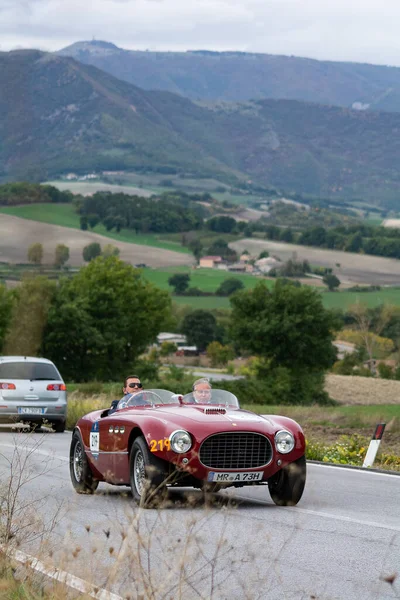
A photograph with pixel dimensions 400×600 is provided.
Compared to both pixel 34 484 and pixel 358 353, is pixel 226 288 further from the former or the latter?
pixel 34 484

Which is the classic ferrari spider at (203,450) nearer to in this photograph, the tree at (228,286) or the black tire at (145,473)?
the black tire at (145,473)

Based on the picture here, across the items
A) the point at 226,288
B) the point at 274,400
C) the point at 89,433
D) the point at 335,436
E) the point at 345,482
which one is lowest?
the point at 226,288

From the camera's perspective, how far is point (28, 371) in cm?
2688

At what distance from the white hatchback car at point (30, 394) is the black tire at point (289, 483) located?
14720mm

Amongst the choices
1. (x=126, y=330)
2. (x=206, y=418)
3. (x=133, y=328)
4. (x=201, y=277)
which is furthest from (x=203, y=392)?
(x=201, y=277)

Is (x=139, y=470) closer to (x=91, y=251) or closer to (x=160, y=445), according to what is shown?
(x=160, y=445)

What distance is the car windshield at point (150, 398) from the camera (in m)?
12.8

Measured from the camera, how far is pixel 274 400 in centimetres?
8438

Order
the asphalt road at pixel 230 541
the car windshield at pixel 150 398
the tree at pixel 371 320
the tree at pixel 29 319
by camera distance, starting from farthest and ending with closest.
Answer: the tree at pixel 371 320, the tree at pixel 29 319, the car windshield at pixel 150 398, the asphalt road at pixel 230 541

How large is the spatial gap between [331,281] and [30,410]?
154m

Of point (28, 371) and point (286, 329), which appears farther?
point (286, 329)

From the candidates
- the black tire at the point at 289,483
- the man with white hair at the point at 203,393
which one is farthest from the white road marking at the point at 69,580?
the man with white hair at the point at 203,393

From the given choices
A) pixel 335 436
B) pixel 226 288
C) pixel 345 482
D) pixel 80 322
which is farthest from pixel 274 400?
pixel 226 288

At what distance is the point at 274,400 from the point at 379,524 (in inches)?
2913
